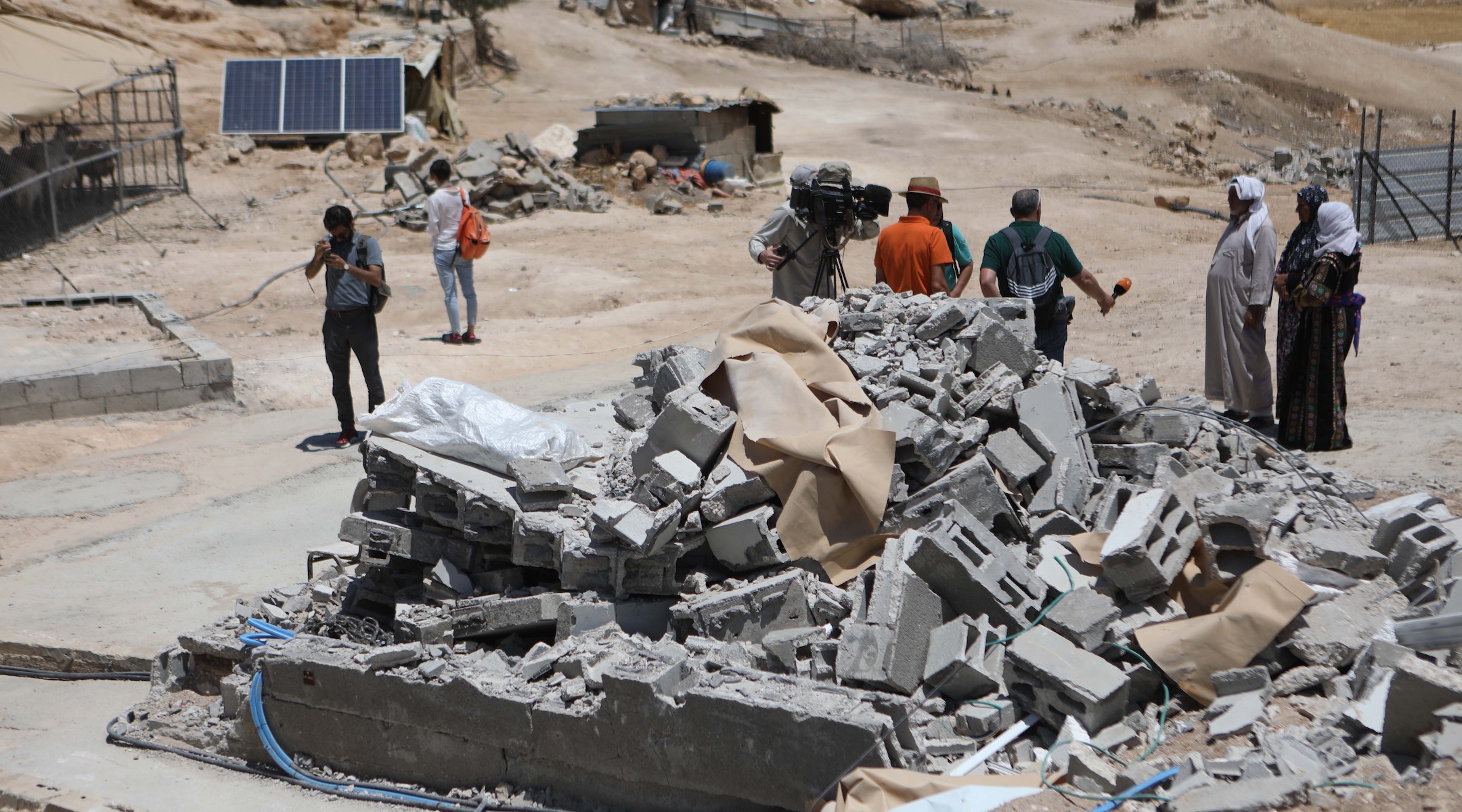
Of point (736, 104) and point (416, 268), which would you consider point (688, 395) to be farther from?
point (736, 104)

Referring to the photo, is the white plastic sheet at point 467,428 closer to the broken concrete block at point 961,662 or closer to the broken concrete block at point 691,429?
the broken concrete block at point 691,429

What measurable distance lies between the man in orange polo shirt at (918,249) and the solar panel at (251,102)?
55.6 ft

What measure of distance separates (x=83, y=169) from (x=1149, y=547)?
19.0 meters

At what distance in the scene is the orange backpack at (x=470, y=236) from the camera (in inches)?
456

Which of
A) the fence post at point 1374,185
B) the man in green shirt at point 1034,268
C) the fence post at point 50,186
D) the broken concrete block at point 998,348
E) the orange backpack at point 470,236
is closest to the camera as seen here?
the broken concrete block at point 998,348

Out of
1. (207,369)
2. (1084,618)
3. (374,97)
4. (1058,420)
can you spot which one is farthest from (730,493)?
(374,97)

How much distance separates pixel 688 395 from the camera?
527cm

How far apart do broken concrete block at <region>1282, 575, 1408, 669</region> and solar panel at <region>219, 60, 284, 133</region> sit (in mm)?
20421

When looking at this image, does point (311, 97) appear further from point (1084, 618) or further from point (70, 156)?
point (1084, 618)

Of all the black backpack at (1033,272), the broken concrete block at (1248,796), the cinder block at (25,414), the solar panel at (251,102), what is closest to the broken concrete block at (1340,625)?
the broken concrete block at (1248,796)

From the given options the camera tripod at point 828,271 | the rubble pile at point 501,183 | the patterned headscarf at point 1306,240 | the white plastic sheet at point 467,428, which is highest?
the rubble pile at point 501,183

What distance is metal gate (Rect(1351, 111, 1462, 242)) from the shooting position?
15281 mm

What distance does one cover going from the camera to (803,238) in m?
7.69

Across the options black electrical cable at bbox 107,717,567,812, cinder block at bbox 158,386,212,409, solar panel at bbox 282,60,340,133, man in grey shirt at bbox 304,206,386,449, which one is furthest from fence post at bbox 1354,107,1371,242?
solar panel at bbox 282,60,340,133
